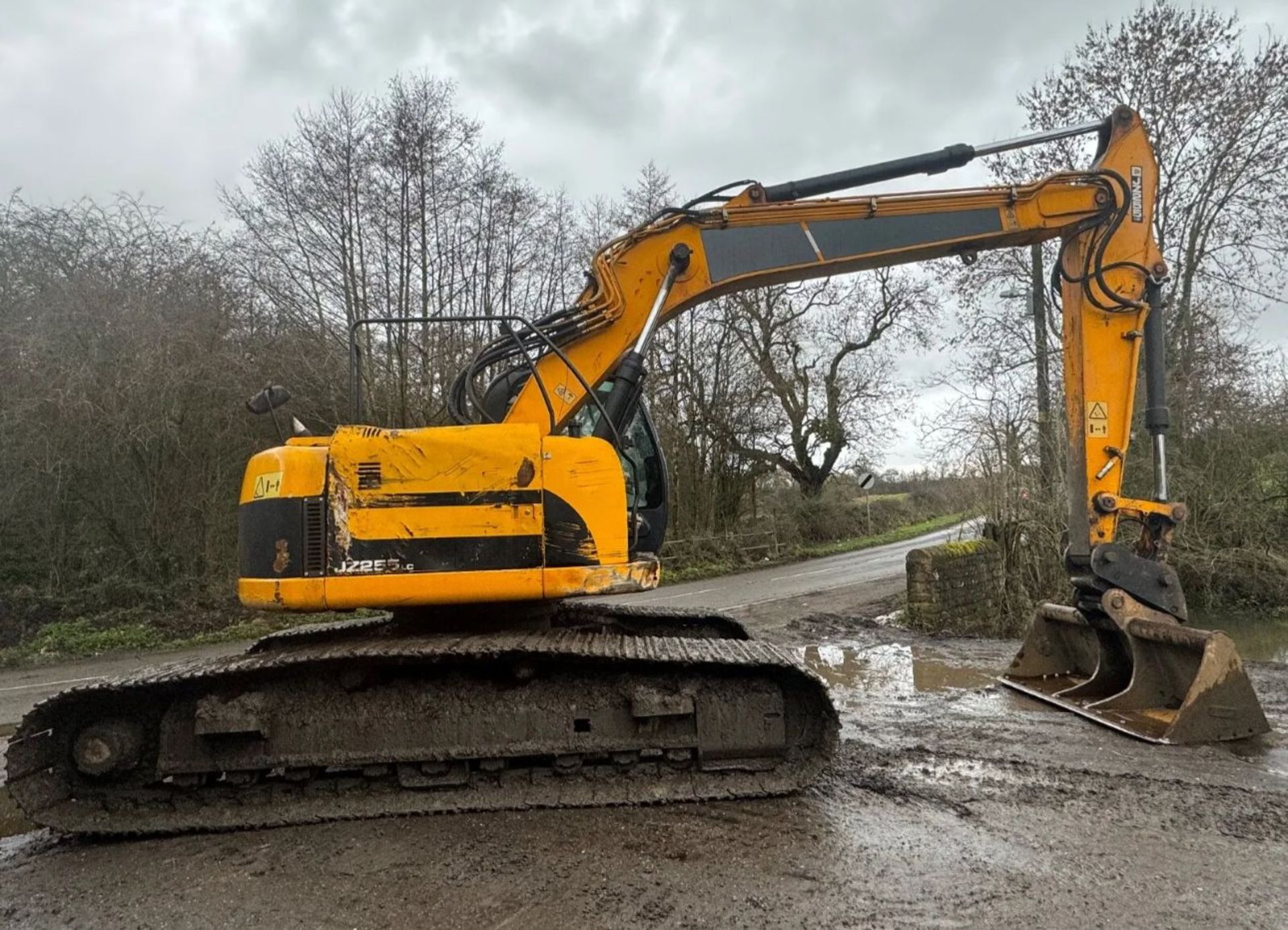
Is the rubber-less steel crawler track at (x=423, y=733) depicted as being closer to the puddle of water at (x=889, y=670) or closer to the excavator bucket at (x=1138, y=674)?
the puddle of water at (x=889, y=670)

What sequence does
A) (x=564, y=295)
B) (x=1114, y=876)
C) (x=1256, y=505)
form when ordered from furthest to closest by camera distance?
1. (x=564, y=295)
2. (x=1256, y=505)
3. (x=1114, y=876)

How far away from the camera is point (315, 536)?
4.06 m

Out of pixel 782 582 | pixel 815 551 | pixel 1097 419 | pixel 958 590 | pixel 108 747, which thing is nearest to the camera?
pixel 108 747

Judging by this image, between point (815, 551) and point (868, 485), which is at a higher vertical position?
point (868, 485)

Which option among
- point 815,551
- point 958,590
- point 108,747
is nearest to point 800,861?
point 108,747

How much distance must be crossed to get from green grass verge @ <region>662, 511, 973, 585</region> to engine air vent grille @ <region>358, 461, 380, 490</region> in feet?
32.1

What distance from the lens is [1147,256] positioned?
18.4 ft

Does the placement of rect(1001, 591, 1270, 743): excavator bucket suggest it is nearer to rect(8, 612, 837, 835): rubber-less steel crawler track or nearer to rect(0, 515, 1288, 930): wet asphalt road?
rect(0, 515, 1288, 930): wet asphalt road

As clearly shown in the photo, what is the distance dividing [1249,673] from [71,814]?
8.44 meters

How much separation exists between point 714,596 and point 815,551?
982 cm

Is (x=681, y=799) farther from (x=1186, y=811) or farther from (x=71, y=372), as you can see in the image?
(x=71, y=372)

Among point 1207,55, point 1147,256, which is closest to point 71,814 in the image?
point 1147,256

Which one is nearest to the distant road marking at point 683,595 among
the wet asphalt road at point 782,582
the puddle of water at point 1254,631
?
the wet asphalt road at point 782,582

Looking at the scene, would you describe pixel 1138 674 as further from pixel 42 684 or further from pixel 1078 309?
pixel 42 684
